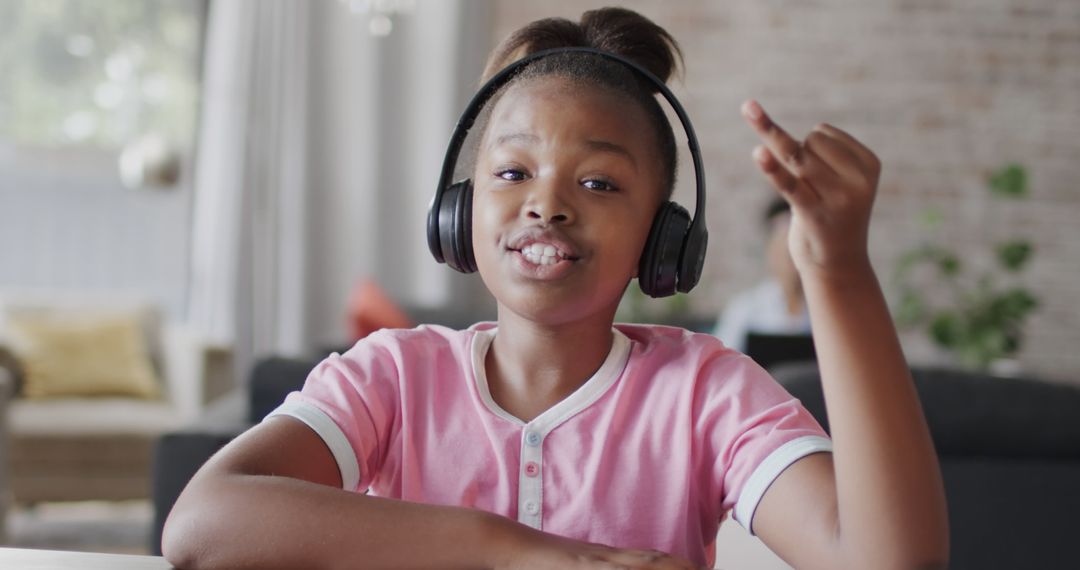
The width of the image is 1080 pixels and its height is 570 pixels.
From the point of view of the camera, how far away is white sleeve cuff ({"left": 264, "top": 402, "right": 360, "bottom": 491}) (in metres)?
0.94

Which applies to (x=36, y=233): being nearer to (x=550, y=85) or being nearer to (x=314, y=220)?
(x=314, y=220)

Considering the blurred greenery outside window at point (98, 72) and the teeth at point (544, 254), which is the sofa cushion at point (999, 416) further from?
the blurred greenery outside window at point (98, 72)

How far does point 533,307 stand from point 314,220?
4.77 metres

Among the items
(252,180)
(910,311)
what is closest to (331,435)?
(910,311)

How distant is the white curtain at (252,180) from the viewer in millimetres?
5289

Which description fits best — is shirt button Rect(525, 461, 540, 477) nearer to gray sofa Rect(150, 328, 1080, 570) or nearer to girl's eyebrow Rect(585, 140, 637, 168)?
girl's eyebrow Rect(585, 140, 637, 168)

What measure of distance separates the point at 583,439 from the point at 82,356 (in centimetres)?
396

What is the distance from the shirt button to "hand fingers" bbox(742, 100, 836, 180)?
0.40 metres

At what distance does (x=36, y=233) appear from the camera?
552cm

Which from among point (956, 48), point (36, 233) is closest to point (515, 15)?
point (956, 48)

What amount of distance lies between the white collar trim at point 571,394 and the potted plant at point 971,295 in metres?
3.84

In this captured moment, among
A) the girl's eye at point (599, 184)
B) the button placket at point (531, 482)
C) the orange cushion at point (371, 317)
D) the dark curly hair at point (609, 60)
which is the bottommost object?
the orange cushion at point (371, 317)

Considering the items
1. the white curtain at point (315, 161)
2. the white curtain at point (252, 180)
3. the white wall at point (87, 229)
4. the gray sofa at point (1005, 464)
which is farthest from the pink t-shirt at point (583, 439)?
the white wall at point (87, 229)

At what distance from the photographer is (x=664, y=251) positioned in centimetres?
99
